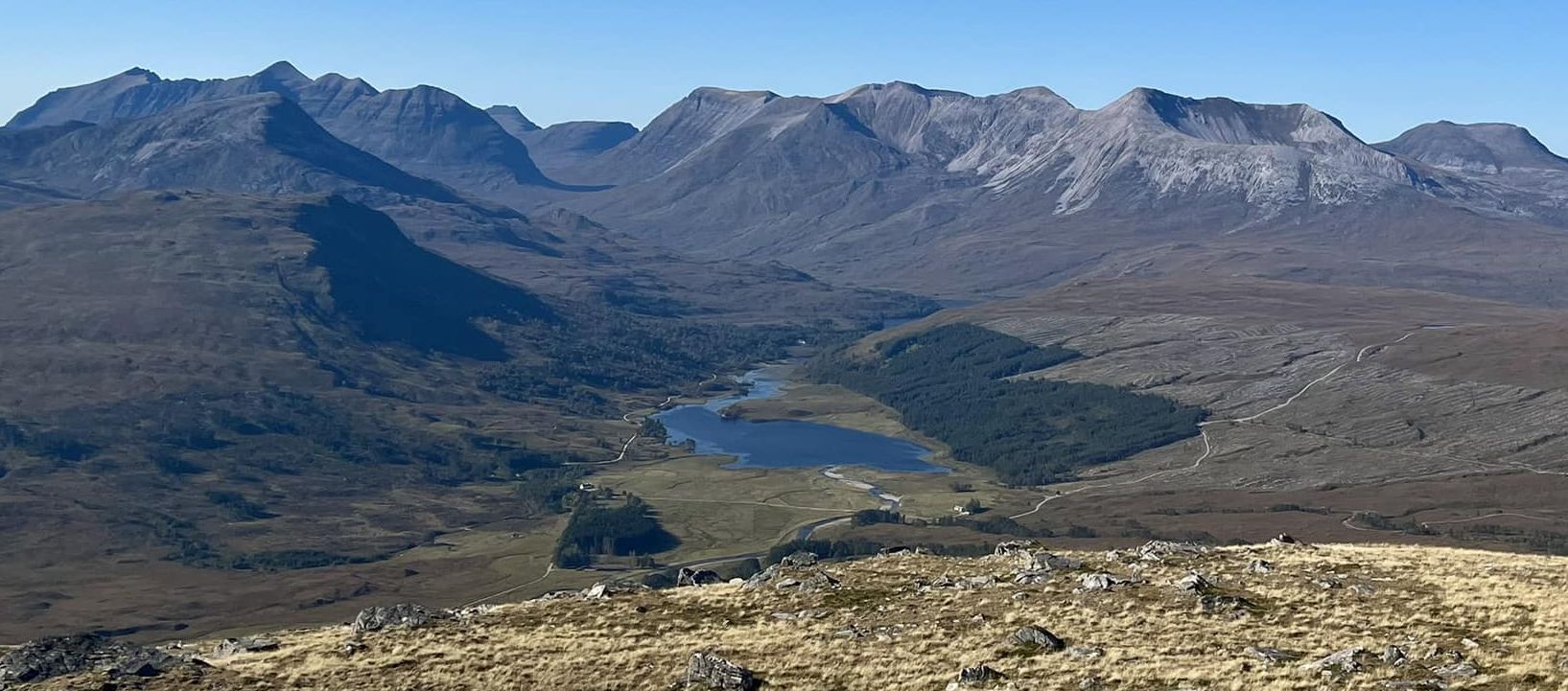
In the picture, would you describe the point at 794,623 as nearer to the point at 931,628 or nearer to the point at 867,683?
the point at 931,628

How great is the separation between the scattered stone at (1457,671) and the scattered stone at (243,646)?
4412 cm

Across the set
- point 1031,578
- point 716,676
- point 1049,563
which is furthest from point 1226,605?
point 716,676

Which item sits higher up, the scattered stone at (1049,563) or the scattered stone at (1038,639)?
the scattered stone at (1038,639)

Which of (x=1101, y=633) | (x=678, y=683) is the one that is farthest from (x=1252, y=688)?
(x=678, y=683)

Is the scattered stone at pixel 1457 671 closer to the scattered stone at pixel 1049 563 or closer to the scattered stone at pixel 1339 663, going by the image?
the scattered stone at pixel 1339 663

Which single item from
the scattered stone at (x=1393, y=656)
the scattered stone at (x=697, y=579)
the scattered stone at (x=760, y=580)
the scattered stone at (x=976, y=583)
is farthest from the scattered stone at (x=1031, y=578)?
the scattered stone at (x=1393, y=656)

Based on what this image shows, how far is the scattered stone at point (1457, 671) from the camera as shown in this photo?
47.3 m

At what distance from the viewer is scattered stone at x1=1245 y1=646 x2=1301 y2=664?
50969mm

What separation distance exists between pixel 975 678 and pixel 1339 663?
11748 mm

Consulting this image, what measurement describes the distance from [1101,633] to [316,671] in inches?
1158

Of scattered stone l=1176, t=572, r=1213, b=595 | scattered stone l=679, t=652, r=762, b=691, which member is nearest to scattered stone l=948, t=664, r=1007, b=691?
scattered stone l=679, t=652, r=762, b=691

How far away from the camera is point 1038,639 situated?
55.2 metres

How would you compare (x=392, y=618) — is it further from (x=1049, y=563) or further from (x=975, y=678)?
(x=1049, y=563)

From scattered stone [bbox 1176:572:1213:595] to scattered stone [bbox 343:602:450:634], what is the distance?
31.6m
